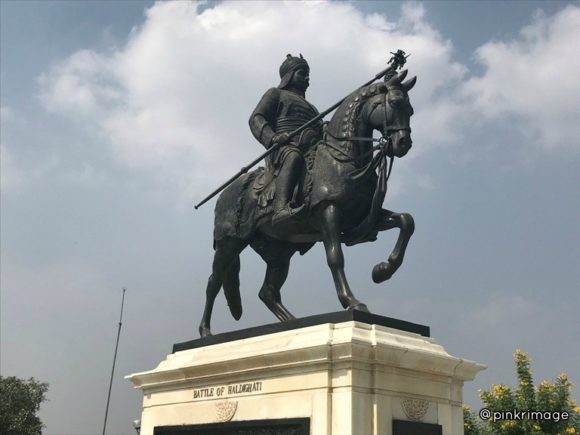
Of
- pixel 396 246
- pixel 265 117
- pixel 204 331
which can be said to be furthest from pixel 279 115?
pixel 204 331

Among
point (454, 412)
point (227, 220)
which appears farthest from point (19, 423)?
point (454, 412)

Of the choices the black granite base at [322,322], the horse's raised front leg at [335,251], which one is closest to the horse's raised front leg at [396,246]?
the horse's raised front leg at [335,251]

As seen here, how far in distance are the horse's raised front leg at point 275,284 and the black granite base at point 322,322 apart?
3.92ft

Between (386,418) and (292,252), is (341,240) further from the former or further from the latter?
(386,418)

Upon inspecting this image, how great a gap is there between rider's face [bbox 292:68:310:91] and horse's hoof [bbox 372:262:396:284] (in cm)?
398

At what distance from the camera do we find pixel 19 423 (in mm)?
39312

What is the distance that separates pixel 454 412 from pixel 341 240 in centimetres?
277

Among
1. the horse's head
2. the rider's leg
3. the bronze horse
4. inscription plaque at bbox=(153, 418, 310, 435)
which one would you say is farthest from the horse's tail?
the horse's head

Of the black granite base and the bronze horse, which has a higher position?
the bronze horse

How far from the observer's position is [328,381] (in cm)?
818

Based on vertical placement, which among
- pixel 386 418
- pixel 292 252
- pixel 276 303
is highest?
pixel 292 252

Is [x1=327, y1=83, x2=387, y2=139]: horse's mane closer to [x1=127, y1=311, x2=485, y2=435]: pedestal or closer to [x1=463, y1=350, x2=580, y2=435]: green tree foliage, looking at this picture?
[x1=127, y1=311, x2=485, y2=435]: pedestal

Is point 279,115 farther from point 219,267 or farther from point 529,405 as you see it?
point 529,405

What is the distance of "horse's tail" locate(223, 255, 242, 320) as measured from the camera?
39.8 feet
